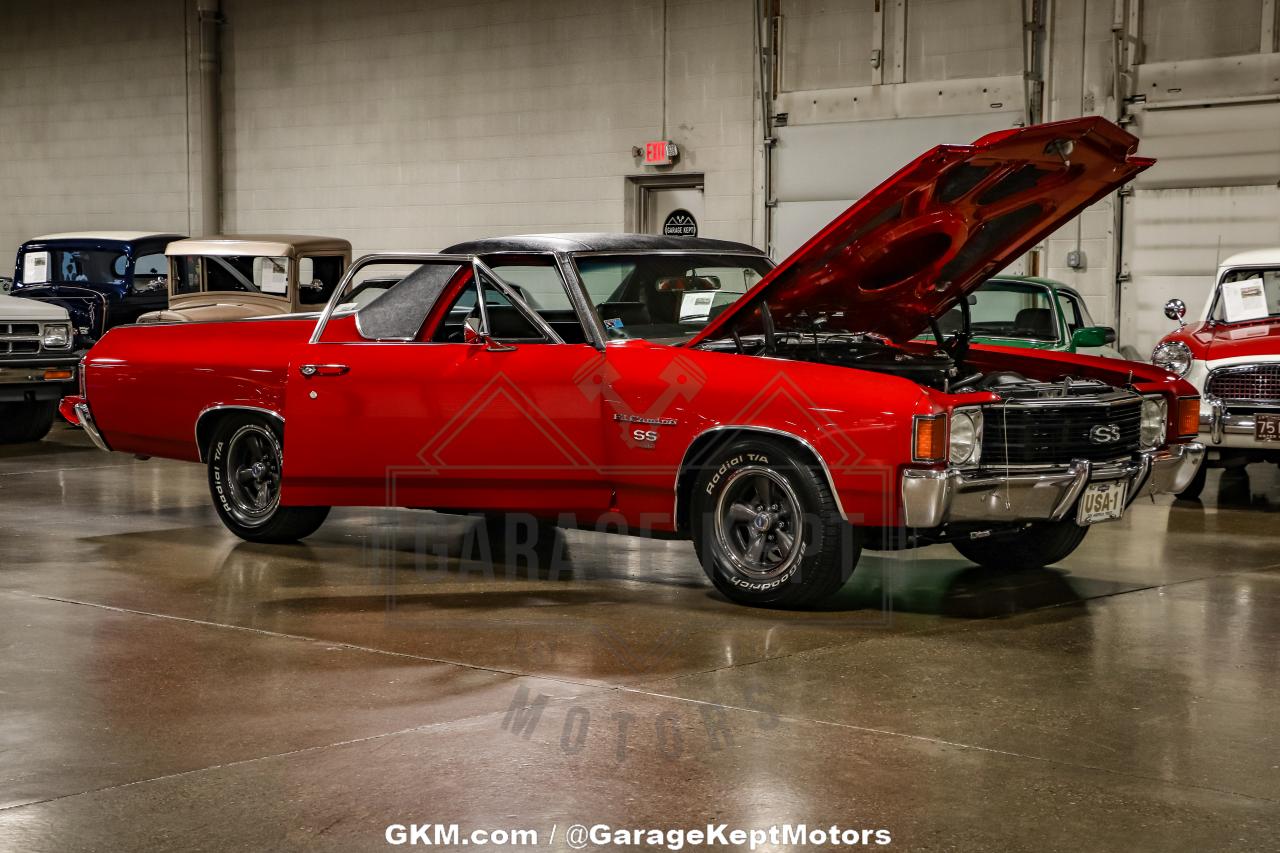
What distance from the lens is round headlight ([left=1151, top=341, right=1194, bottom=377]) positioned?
10789 mm

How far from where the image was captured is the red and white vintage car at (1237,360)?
1040 cm

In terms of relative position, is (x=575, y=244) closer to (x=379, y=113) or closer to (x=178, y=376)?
(x=178, y=376)

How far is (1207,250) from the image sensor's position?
51.0 feet

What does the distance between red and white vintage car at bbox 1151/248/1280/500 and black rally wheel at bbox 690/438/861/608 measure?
4.41m

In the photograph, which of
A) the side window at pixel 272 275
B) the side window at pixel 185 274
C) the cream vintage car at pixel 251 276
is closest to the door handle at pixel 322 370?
the cream vintage car at pixel 251 276

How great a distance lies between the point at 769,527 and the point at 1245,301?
A: 20.1 ft

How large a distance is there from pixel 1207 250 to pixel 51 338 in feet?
35.2

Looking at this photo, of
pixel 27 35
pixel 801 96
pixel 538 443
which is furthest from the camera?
pixel 27 35

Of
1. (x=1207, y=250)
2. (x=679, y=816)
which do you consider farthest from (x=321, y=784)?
(x=1207, y=250)

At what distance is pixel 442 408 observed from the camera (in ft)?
23.9

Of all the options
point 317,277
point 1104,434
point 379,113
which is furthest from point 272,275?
point 1104,434

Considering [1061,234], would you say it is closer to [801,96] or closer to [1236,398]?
[801,96]

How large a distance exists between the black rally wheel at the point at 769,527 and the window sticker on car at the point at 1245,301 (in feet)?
19.3

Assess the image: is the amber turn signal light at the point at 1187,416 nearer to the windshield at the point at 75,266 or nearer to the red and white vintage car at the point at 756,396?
the red and white vintage car at the point at 756,396
